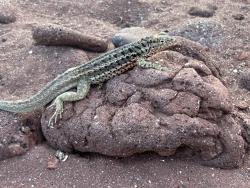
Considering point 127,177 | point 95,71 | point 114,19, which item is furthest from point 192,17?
point 127,177

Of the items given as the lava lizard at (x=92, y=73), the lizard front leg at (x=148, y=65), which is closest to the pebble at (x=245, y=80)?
the lava lizard at (x=92, y=73)

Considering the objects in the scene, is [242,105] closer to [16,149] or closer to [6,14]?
[16,149]

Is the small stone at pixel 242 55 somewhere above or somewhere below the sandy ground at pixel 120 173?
above

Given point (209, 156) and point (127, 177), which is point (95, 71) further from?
point (209, 156)

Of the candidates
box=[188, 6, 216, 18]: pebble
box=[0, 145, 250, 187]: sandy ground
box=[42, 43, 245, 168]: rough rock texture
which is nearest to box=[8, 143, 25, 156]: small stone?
box=[0, 145, 250, 187]: sandy ground

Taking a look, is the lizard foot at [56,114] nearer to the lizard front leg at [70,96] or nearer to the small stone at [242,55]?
the lizard front leg at [70,96]

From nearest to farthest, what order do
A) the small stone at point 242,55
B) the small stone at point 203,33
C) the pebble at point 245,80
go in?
the pebble at point 245,80, the small stone at point 242,55, the small stone at point 203,33

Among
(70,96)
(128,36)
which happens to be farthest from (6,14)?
(70,96)
